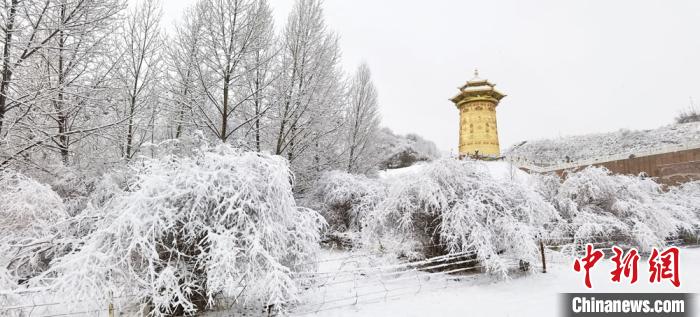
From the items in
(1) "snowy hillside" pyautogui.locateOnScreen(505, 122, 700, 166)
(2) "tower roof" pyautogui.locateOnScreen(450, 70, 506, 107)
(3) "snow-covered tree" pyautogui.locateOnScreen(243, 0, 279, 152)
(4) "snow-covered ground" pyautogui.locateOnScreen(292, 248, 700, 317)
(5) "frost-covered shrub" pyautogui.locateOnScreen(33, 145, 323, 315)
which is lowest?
(4) "snow-covered ground" pyautogui.locateOnScreen(292, 248, 700, 317)

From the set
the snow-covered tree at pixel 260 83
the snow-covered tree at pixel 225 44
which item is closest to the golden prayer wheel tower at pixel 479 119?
the snow-covered tree at pixel 260 83

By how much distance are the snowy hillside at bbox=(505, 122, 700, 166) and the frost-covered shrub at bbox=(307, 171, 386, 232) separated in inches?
768

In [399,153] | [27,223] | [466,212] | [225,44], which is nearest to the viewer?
[27,223]

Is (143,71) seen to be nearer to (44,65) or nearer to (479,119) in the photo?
(44,65)

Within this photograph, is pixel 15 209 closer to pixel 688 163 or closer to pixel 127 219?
pixel 127 219

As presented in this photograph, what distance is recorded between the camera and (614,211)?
11.5 metres

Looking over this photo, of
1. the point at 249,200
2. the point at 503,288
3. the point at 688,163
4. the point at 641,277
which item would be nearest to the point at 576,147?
the point at 688,163

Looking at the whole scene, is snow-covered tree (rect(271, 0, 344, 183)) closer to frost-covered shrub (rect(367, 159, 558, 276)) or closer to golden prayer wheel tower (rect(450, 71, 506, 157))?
frost-covered shrub (rect(367, 159, 558, 276))

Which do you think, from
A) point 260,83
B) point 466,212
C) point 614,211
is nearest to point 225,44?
point 260,83

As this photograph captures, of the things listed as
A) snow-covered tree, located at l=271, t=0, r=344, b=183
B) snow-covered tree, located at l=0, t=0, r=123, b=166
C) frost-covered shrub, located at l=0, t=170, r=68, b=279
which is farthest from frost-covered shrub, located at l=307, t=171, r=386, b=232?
frost-covered shrub, located at l=0, t=170, r=68, b=279

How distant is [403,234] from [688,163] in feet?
71.7

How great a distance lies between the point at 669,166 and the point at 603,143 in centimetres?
2385

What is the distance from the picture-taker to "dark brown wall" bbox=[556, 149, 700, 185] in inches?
809

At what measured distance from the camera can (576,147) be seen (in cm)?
4462
